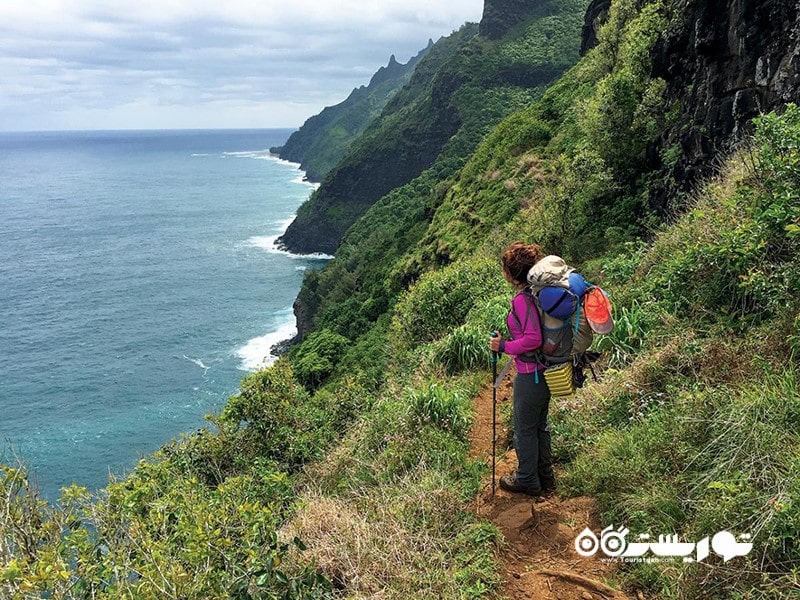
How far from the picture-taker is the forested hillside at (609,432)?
13.1 feet

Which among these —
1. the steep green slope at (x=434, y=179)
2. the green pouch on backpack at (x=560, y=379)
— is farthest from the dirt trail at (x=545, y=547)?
the steep green slope at (x=434, y=179)

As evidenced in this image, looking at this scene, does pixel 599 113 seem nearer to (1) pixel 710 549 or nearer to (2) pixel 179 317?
(1) pixel 710 549

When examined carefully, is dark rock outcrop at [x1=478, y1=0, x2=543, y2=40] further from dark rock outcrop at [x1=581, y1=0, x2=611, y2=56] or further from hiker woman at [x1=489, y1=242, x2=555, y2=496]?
hiker woman at [x1=489, y1=242, x2=555, y2=496]

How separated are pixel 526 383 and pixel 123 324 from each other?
66.9 meters

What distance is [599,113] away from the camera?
17.1 m

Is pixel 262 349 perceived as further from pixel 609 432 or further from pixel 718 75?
pixel 609 432

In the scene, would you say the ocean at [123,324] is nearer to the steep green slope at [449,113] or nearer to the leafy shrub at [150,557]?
the leafy shrub at [150,557]

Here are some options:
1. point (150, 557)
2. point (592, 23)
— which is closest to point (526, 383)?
point (150, 557)

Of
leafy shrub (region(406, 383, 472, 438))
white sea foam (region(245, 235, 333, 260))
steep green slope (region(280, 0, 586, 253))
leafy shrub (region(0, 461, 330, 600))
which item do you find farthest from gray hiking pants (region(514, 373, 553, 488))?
steep green slope (region(280, 0, 586, 253))

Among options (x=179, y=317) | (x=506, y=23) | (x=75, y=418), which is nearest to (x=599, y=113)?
(x=75, y=418)

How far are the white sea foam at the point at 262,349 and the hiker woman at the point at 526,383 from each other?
47262 millimetres

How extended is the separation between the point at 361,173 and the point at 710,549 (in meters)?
123

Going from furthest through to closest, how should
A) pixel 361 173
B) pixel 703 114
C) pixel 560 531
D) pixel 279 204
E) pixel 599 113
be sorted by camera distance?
pixel 279 204 < pixel 361 173 < pixel 599 113 < pixel 703 114 < pixel 560 531

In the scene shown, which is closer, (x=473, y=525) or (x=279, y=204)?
(x=473, y=525)
